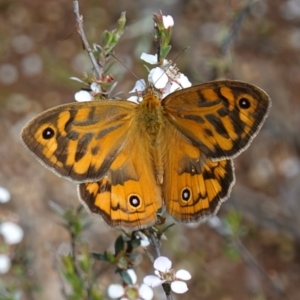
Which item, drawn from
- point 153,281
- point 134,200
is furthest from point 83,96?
point 153,281

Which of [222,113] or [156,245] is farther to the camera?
[222,113]

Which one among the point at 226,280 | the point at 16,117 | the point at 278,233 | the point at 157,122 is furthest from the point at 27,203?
the point at 157,122

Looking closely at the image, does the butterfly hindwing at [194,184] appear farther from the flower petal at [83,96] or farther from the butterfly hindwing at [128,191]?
the flower petal at [83,96]

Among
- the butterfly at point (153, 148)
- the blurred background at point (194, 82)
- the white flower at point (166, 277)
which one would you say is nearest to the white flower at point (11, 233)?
the blurred background at point (194, 82)

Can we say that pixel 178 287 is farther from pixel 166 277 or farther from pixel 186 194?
pixel 186 194

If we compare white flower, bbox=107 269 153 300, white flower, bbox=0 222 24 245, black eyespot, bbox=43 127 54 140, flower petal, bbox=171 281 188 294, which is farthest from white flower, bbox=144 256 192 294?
white flower, bbox=0 222 24 245
